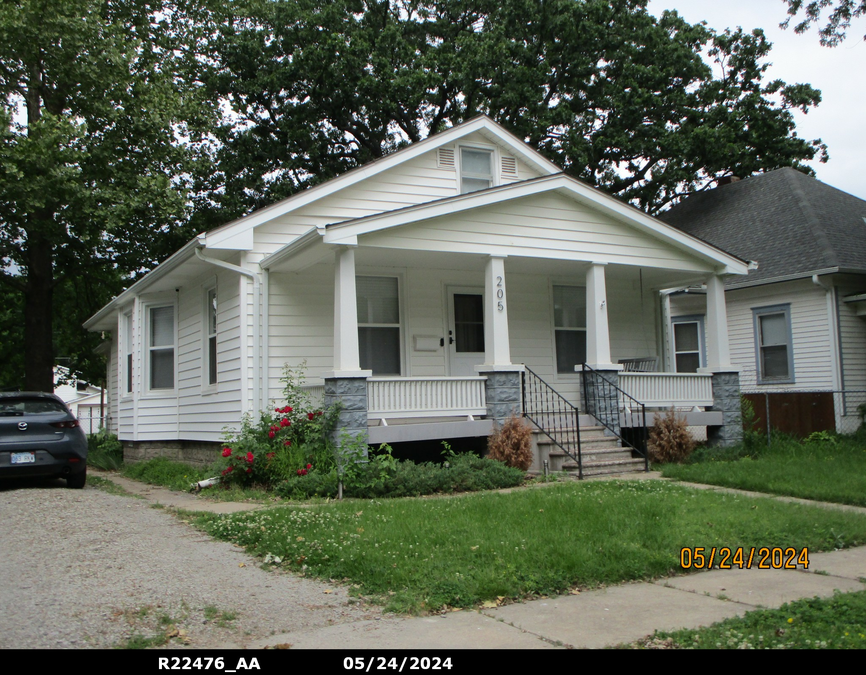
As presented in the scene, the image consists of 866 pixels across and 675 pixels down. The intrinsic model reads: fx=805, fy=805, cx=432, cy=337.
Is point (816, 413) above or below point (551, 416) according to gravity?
below

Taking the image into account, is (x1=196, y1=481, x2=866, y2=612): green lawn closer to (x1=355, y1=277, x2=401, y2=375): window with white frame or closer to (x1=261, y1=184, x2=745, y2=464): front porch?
(x1=261, y1=184, x2=745, y2=464): front porch

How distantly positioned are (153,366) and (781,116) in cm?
2099

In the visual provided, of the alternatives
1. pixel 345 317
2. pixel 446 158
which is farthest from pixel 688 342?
pixel 345 317

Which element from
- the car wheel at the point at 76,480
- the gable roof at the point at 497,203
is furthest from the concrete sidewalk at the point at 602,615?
the car wheel at the point at 76,480

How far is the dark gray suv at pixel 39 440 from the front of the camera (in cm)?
1073

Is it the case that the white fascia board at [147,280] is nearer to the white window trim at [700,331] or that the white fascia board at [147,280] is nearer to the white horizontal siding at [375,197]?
the white horizontal siding at [375,197]

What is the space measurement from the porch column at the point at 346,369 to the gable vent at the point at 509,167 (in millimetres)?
5127

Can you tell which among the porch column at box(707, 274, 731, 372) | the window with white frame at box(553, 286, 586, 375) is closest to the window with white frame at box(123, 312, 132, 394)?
the window with white frame at box(553, 286, 586, 375)

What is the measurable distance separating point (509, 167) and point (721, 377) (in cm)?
551

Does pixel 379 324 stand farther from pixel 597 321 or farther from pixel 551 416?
pixel 597 321

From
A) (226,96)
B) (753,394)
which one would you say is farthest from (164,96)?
(753,394)

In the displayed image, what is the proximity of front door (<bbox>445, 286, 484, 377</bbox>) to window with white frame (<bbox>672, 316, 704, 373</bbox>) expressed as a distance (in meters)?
7.56
